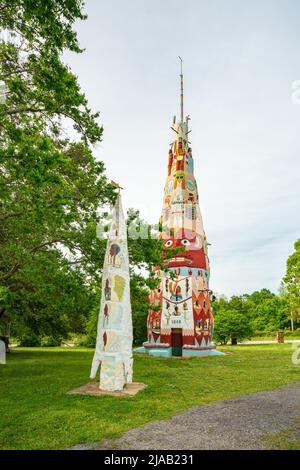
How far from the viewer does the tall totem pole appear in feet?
78.3

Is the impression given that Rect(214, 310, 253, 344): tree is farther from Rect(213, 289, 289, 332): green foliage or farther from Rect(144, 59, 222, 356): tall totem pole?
Rect(144, 59, 222, 356): tall totem pole

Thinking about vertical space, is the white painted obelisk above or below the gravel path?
above

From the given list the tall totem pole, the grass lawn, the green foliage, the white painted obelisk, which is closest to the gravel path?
the grass lawn

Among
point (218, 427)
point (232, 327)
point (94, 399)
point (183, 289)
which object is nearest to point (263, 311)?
point (232, 327)

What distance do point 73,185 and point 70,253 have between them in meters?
3.62

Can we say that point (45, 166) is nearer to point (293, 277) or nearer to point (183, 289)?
point (183, 289)

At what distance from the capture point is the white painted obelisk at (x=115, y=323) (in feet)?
36.2

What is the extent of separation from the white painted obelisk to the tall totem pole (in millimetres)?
10381

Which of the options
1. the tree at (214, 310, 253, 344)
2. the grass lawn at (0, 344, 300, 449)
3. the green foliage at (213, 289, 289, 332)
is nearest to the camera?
the grass lawn at (0, 344, 300, 449)

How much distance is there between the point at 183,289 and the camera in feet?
79.4

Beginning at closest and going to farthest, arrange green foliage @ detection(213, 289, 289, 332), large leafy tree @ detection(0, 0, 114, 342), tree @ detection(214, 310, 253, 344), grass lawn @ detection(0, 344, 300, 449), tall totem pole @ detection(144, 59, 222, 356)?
grass lawn @ detection(0, 344, 300, 449)
large leafy tree @ detection(0, 0, 114, 342)
tall totem pole @ detection(144, 59, 222, 356)
tree @ detection(214, 310, 253, 344)
green foliage @ detection(213, 289, 289, 332)

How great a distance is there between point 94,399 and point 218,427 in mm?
4272

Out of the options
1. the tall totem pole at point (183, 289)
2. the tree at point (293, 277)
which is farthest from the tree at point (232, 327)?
the tall totem pole at point (183, 289)

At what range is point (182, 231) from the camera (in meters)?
25.7
